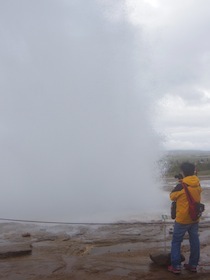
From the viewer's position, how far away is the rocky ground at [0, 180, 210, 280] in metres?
5.21

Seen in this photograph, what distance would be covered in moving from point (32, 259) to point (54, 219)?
13.0 ft

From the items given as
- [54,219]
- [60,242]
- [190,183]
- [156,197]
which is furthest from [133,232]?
[156,197]

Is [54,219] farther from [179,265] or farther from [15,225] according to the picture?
[179,265]

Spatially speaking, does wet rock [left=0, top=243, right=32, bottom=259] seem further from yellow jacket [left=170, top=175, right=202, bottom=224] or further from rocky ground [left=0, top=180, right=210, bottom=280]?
yellow jacket [left=170, top=175, right=202, bottom=224]

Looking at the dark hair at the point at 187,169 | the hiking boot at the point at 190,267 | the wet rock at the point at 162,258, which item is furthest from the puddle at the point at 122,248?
the dark hair at the point at 187,169

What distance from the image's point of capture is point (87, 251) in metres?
6.57

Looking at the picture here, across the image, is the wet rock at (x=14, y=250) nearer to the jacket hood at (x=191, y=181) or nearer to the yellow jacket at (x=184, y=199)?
the yellow jacket at (x=184, y=199)

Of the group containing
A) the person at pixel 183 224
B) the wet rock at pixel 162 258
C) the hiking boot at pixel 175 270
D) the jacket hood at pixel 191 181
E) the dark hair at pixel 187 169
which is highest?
the dark hair at pixel 187 169

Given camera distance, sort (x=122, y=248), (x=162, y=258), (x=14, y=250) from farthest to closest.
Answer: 1. (x=122, y=248)
2. (x=14, y=250)
3. (x=162, y=258)

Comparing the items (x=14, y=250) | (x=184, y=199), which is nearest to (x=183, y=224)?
(x=184, y=199)

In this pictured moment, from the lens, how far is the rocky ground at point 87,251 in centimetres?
521

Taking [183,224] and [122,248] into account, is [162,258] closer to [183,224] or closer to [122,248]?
[183,224]

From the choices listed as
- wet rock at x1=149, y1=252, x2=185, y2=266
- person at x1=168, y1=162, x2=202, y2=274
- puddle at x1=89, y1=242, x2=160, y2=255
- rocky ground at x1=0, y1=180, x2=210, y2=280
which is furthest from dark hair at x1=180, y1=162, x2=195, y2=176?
puddle at x1=89, y1=242, x2=160, y2=255

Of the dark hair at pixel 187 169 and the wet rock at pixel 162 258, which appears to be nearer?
the dark hair at pixel 187 169
